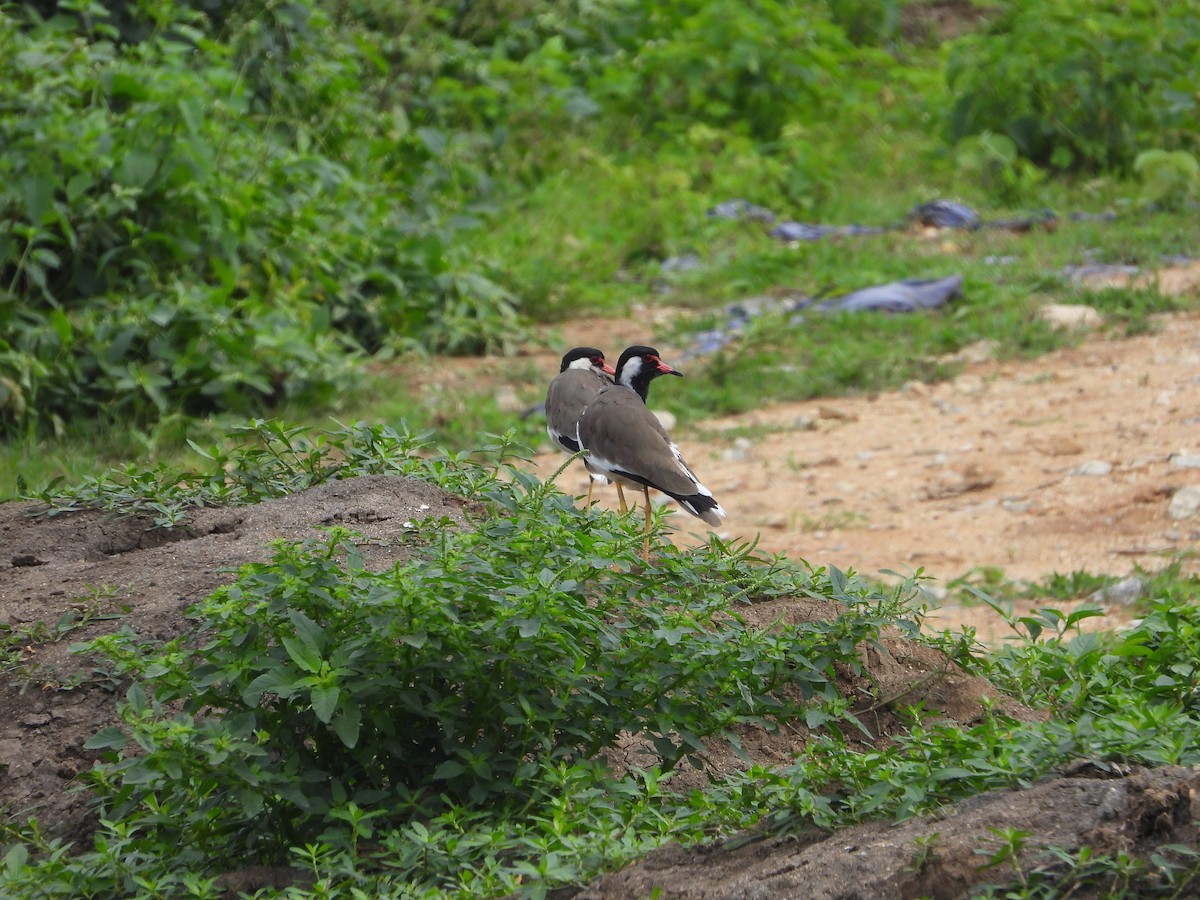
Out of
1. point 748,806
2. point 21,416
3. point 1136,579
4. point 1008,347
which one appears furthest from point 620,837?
point 1008,347

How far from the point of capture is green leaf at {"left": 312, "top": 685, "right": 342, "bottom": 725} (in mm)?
3089

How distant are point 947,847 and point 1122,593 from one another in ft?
10.3

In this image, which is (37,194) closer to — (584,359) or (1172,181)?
(584,359)

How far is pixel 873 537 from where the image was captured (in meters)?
6.59

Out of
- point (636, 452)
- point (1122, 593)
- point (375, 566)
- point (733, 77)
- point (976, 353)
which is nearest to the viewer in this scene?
point (375, 566)

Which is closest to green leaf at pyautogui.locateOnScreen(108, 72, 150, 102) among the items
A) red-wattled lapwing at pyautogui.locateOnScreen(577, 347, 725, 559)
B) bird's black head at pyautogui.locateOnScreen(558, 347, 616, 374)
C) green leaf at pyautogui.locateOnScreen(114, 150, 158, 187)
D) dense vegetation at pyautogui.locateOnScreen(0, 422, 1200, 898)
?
green leaf at pyautogui.locateOnScreen(114, 150, 158, 187)

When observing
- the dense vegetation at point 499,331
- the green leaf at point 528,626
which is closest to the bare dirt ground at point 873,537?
the dense vegetation at point 499,331

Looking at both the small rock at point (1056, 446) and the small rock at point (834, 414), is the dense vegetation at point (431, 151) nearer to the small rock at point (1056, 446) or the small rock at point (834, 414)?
the small rock at point (834, 414)

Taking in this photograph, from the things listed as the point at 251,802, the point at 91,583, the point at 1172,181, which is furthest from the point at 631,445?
the point at 1172,181

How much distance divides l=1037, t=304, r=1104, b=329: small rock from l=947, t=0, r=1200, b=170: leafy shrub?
2.69 meters

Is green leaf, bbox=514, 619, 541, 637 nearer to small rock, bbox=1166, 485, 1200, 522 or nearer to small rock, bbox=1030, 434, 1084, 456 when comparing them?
small rock, bbox=1166, 485, 1200, 522

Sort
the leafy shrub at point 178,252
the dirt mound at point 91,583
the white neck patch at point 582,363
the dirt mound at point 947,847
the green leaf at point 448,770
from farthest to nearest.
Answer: the leafy shrub at point 178,252 < the white neck patch at point 582,363 < the dirt mound at point 91,583 < the green leaf at point 448,770 < the dirt mound at point 947,847

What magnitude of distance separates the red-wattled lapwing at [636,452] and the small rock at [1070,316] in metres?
3.96

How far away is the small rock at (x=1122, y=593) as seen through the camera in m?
5.60
